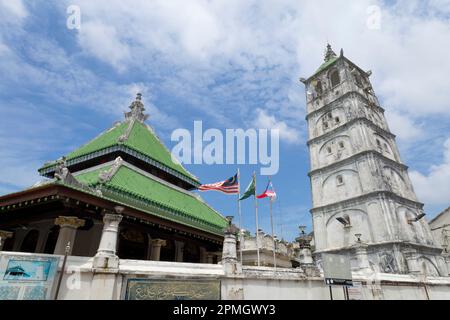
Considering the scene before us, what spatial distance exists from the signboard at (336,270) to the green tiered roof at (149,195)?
6.37 meters

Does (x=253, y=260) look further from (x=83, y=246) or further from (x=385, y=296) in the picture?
(x=83, y=246)

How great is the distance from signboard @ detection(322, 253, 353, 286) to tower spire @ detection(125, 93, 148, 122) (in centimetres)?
1805

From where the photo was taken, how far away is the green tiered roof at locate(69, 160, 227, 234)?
12.8 metres

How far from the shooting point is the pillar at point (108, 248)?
8.87 metres

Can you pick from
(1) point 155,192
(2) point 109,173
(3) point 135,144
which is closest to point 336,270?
(1) point 155,192

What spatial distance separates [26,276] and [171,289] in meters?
4.47

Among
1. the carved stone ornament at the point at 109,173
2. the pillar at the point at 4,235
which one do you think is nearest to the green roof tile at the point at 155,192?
the carved stone ornament at the point at 109,173

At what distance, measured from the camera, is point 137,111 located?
76.2 feet

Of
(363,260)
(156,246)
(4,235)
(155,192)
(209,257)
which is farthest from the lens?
(209,257)

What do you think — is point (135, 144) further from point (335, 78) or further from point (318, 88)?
point (335, 78)

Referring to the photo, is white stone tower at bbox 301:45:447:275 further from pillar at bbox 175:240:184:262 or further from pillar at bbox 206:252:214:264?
pillar at bbox 175:240:184:262

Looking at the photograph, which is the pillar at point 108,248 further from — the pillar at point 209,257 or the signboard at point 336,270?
the pillar at point 209,257

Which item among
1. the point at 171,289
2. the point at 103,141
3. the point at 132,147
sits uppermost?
the point at 103,141
